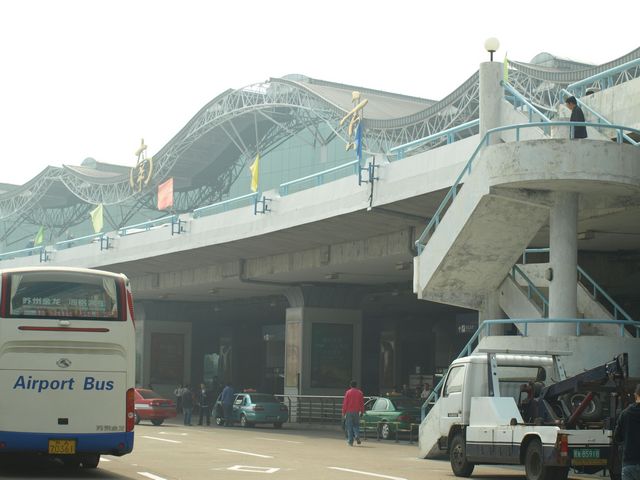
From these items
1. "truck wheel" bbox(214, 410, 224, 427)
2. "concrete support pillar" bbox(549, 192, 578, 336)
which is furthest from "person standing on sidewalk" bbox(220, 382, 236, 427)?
"concrete support pillar" bbox(549, 192, 578, 336)

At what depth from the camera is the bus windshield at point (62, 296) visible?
16344 millimetres

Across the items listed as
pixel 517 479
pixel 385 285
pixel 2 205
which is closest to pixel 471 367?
pixel 517 479

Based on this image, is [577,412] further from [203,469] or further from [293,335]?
[293,335]

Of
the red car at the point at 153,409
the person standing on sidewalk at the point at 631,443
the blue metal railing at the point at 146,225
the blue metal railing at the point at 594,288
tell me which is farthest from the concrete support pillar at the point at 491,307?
the blue metal railing at the point at 146,225

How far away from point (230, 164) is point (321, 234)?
4652 centimetres

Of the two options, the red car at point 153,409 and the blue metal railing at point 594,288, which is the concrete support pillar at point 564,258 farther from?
the red car at point 153,409

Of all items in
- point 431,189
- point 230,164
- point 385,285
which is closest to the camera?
point 431,189

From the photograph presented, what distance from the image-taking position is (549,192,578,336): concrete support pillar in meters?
23.4

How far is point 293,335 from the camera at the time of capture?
151 ft

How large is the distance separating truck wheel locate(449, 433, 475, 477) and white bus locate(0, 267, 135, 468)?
594 cm

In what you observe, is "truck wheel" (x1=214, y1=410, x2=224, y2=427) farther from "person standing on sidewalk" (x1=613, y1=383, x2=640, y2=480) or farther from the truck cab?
"person standing on sidewalk" (x1=613, y1=383, x2=640, y2=480)

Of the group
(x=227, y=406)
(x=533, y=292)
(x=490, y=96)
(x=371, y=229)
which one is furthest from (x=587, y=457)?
(x=227, y=406)

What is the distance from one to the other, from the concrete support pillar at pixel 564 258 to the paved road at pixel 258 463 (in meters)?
3.57

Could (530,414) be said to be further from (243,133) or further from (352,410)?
(243,133)
